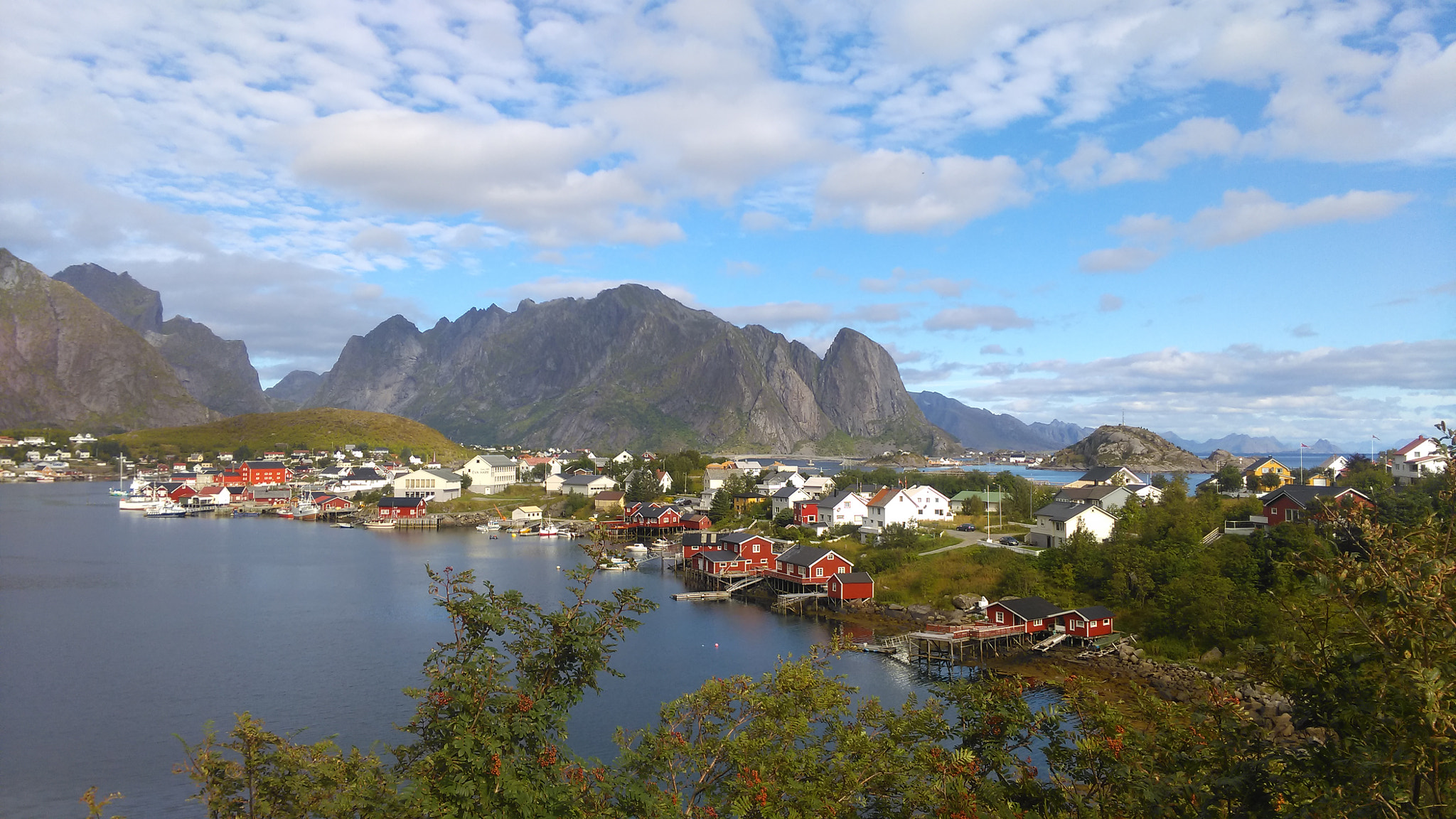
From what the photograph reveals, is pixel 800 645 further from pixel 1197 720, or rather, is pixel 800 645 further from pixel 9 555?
pixel 9 555

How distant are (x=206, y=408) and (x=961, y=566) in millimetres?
183655

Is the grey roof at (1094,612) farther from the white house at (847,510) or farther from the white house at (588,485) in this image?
the white house at (588,485)

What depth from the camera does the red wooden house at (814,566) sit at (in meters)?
33.1

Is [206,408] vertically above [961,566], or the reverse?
[206,408]

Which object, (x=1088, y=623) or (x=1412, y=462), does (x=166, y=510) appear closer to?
(x=1088, y=623)

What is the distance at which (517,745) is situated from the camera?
5.78 metres

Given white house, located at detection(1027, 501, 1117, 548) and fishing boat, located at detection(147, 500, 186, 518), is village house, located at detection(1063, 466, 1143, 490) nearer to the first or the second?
white house, located at detection(1027, 501, 1117, 548)

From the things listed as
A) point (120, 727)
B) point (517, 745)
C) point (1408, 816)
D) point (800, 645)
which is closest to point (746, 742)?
point (517, 745)

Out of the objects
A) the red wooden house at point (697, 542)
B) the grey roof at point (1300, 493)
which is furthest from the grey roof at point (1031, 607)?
the red wooden house at point (697, 542)

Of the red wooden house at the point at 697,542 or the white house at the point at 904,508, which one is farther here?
the red wooden house at the point at 697,542

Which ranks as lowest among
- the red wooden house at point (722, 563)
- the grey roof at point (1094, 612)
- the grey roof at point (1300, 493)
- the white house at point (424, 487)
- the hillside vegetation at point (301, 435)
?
the red wooden house at point (722, 563)

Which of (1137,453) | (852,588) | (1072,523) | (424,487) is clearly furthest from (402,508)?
(1137,453)

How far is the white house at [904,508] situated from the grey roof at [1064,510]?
6489 mm

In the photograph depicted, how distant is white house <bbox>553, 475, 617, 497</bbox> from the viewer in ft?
222
